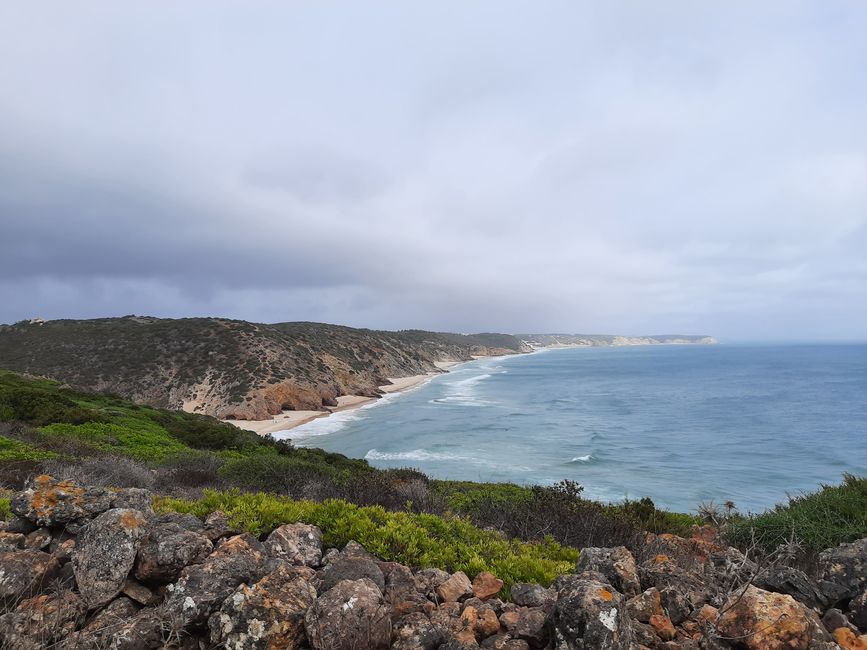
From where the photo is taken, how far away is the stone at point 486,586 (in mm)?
3898

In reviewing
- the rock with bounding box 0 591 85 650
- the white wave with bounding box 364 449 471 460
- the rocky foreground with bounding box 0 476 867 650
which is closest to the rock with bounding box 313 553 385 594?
the rocky foreground with bounding box 0 476 867 650

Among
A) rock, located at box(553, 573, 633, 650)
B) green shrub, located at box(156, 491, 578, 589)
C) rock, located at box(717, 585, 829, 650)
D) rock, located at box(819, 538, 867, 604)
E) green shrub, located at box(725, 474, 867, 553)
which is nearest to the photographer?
rock, located at box(553, 573, 633, 650)

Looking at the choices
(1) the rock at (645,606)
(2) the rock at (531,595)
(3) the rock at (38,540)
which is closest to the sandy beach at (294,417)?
(3) the rock at (38,540)

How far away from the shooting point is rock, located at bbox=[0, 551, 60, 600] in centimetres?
365

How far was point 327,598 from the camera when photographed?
3283mm

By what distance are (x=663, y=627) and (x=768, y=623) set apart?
65 centimetres

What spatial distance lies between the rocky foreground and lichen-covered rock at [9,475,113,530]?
0.01 m

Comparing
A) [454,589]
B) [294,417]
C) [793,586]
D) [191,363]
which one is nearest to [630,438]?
[294,417]

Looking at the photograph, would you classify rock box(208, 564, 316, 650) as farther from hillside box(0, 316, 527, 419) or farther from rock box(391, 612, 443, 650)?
hillside box(0, 316, 527, 419)

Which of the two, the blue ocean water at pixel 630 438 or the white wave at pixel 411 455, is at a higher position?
the white wave at pixel 411 455

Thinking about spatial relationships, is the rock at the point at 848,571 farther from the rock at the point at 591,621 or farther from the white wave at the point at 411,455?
the white wave at the point at 411,455

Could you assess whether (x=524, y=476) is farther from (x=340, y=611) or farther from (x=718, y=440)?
(x=340, y=611)

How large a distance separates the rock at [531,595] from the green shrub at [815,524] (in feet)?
19.1

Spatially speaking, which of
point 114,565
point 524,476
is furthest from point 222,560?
point 524,476
